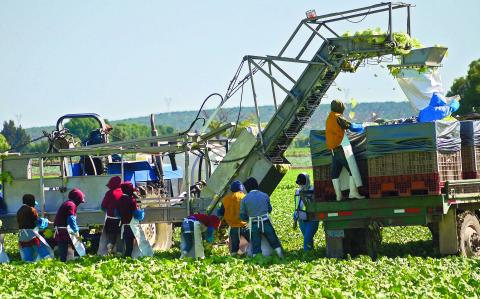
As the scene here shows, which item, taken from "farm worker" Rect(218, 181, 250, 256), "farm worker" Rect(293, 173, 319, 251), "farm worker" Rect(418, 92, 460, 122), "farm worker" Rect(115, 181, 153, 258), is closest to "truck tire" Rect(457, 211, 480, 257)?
"farm worker" Rect(418, 92, 460, 122)

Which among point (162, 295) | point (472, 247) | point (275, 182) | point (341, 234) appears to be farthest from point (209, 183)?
point (162, 295)

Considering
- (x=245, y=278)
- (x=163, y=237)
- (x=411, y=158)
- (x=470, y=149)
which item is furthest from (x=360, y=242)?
(x=163, y=237)

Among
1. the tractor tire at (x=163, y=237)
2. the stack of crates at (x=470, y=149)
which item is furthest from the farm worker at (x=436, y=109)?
the tractor tire at (x=163, y=237)

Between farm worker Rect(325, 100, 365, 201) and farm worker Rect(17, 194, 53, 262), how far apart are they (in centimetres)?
592

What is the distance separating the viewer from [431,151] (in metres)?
18.9

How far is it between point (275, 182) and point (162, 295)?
9309mm

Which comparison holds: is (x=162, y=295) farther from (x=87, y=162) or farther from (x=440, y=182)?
(x=87, y=162)

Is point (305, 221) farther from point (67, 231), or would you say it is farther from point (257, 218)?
point (67, 231)

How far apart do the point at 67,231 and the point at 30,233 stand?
75 centimetres

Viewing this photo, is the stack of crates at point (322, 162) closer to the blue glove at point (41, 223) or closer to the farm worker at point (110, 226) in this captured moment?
the farm worker at point (110, 226)

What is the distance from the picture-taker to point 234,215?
21719 mm

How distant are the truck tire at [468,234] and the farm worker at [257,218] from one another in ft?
10.8

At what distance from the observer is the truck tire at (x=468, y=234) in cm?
1969

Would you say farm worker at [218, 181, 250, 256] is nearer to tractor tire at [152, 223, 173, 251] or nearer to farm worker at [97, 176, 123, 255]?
farm worker at [97, 176, 123, 255]
